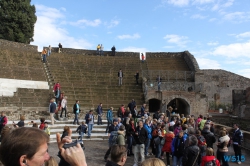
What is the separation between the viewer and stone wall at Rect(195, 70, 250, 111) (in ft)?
119

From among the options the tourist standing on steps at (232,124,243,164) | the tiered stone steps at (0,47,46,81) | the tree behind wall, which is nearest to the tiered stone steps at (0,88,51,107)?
the tiered stone steps at (0,47,46,81)

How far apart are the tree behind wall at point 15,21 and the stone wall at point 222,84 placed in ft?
84.7

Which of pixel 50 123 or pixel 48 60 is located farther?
pixel 48 60

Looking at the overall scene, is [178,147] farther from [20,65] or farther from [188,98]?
[20,65]

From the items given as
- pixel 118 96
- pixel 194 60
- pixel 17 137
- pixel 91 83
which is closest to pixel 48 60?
pixel 91 83

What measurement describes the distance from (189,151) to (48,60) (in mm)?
20945

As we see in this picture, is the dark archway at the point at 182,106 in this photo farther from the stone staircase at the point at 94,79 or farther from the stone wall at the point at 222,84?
the stone wall at the point at 222,84

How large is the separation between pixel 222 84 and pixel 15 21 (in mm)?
30860

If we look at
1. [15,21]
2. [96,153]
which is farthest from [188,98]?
[15,21]

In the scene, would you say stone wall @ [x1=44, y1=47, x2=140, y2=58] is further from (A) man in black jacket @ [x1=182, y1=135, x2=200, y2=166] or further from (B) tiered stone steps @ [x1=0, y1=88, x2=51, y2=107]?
(A) man in black jacket @ [x1=182, y1=135, x2=200, y2=166]

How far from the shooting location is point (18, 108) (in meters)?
16.8

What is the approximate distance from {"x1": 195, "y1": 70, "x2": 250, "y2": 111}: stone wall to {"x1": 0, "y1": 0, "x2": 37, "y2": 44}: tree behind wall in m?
25.8

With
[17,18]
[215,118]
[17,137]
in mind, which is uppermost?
[17,18]

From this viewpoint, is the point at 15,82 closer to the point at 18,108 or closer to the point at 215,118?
the point at 18,108
